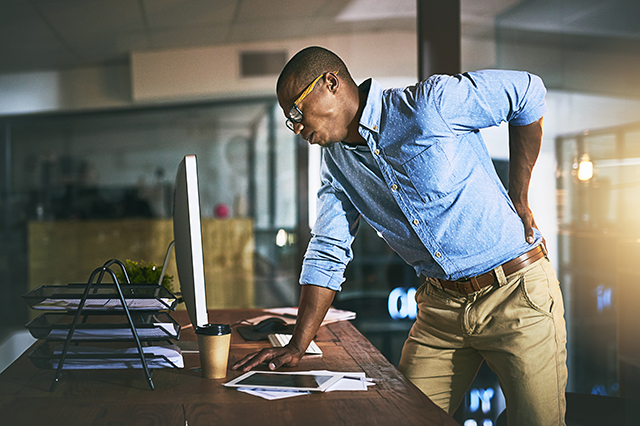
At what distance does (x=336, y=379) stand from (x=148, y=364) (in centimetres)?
41

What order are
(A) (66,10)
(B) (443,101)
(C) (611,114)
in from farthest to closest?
(A) (66,10)
(C) (611,114)
(B) (443,101)

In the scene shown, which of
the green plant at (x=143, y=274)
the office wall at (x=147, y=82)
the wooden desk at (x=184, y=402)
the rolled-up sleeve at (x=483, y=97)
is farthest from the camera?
the office wall at (x=147, y=82)

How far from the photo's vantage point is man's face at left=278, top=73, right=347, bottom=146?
1.35 metres

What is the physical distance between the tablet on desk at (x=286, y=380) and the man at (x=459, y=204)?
0.39 feet

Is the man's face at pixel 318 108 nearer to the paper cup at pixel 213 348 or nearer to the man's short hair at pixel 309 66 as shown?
the man's short hair at pixel 309 66

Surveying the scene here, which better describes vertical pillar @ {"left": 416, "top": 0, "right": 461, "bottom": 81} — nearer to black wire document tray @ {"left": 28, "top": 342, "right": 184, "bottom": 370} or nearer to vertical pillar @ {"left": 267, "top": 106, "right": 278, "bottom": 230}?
vertical pillar @ {"left": 267, "top": 106, "right": 278, "bottom": 230}

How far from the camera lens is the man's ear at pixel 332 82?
135cm

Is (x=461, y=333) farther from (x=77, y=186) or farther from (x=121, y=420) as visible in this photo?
(x=77, y=186)

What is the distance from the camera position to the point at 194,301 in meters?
1.14

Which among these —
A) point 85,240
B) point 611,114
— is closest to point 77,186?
point 85,240

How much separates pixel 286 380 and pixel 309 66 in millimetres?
780

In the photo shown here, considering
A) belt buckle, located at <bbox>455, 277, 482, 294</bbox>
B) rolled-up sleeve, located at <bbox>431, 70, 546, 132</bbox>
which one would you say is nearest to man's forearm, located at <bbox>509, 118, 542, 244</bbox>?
rolled-up sleeve, located at <bbox>431, 70, 546, 132</bbox>

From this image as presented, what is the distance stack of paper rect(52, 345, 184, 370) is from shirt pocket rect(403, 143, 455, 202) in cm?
73

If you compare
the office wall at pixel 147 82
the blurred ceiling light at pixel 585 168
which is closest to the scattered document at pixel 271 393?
the blurred ceiling light at pixel 585 168
